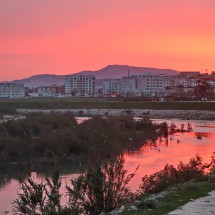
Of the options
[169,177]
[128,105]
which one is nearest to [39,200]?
[169,177]

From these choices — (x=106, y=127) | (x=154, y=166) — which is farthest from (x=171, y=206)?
(x=106, y=127)

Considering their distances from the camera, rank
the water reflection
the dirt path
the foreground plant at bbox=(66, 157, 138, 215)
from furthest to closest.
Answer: the water reflection → the foreground plant at bbox=(66, 157, 138, 215) → the dirt path

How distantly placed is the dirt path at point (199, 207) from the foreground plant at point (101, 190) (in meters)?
1.84

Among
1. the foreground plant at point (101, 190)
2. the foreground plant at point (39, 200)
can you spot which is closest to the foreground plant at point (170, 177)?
the foreground plant at point (101, 190)

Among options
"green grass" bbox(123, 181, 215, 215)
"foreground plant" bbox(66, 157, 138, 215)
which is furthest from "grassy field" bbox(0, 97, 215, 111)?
"foreground plant" bbox(66, 157, 138, 215)

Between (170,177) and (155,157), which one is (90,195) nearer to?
(170,177)

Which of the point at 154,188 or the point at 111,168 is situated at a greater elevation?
the point at 111,168

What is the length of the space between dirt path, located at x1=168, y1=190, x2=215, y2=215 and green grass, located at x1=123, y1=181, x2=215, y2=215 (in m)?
0.19

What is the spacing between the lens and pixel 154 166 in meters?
24.4

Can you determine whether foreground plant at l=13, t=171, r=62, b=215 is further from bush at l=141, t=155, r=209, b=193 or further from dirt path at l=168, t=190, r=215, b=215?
bush at l=141, t=155, r=209, b=193

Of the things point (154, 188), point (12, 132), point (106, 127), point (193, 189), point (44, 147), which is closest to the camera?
point (193, 189)

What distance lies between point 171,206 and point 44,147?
17220mm

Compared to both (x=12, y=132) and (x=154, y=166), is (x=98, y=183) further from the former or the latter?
(x=12, y=132)

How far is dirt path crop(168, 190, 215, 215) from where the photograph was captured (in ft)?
34.5
